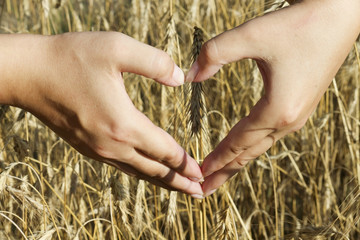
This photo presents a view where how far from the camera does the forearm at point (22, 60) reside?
83 cm

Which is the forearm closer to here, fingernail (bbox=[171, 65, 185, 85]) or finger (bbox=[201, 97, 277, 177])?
fingernail (bbox=[171, 65, 185, 85])

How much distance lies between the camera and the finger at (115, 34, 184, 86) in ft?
2.52

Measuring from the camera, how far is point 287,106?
2.53 feet


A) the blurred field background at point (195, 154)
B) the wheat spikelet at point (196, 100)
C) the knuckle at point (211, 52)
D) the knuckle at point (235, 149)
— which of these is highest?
the knuckle at point (211, 52)

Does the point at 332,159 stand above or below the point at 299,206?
above

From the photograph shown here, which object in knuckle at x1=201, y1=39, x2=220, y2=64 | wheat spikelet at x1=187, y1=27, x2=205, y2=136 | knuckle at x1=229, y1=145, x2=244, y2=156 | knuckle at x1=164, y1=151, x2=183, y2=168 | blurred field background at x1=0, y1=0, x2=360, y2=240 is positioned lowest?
blurred field background at x1=0, y1=0, x2=360, y2=240

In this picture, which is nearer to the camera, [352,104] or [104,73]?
[104,73]

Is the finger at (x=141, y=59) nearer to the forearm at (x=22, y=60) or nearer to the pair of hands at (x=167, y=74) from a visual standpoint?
the pair of hands at (x=167, y=74)

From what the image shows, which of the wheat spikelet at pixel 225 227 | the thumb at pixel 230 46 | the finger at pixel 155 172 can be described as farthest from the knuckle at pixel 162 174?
the thumb at pixel 230 46

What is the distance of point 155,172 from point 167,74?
0.18m

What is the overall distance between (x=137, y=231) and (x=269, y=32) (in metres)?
0.55

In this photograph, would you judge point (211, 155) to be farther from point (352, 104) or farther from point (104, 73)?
point (352, 104)

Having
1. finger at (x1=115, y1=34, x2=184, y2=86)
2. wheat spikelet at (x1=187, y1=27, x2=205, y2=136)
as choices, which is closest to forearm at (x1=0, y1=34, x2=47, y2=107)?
finger at (x1=115, y1=34, x2=184, y2=86)

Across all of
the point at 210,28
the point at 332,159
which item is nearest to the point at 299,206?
the point at 332,159
